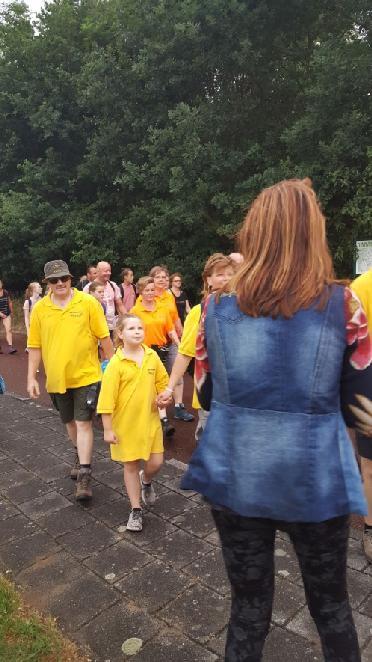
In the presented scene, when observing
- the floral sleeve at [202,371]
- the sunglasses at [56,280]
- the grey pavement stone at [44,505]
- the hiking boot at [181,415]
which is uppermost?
the sunglasses at [56,280]

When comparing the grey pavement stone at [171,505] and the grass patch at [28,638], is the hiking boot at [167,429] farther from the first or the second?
the grass patch at [28,638]

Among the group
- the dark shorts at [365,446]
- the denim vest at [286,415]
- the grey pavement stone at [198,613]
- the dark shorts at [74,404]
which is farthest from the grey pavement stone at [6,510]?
the denim vest at [286,415]

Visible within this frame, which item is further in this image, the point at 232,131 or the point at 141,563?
the point at 232,131

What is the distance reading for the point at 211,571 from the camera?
10.9 feet

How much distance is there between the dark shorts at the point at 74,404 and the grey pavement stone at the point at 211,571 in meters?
1.61

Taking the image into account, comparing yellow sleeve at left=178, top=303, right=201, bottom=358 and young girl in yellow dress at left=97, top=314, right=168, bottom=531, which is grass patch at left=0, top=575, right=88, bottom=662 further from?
yellow sleeve at left=178, top=303, right=201, bottom=358

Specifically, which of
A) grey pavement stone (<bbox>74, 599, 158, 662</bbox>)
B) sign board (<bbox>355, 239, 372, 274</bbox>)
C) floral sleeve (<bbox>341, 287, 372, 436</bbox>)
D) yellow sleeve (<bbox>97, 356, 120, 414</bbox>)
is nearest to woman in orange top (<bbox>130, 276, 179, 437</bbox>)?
yellow sleeve (<bbox>97, 356, 120, 414</bbox>)

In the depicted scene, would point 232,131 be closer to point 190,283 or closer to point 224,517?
point 190,283

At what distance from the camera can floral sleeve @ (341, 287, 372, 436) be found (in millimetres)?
1683

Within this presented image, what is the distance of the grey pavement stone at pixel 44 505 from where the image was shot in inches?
166

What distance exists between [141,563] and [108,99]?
1524cm

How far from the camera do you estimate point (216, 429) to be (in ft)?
5.99

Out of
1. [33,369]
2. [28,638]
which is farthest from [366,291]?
[33,369]

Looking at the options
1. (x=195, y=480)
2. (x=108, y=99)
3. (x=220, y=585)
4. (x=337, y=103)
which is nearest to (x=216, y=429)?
(x=195, y=480)
